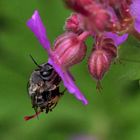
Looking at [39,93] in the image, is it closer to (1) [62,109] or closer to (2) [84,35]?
(2) [84,35]

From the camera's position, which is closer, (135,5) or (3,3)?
(135,5)

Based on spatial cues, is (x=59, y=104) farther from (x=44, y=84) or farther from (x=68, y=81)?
(x=68, y=81)

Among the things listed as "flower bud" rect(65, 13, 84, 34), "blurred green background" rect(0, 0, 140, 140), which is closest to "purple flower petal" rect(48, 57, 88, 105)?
"flower bud" rect(65, 13, 84, 34)

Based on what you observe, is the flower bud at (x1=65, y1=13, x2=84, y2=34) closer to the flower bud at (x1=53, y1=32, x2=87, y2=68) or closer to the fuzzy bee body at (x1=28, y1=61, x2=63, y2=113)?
the flower bud at (x1=53, y1=32, x2=87, y2=68)

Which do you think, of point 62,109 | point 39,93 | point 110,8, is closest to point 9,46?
point 62,109

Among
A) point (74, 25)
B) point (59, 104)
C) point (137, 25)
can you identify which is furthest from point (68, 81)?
point (59, 104)

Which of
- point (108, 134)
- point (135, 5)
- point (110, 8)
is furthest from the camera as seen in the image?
point (108, 134)

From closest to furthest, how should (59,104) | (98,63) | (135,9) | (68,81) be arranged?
(68,81) → (98,63) → (135,9) → (59,104)
